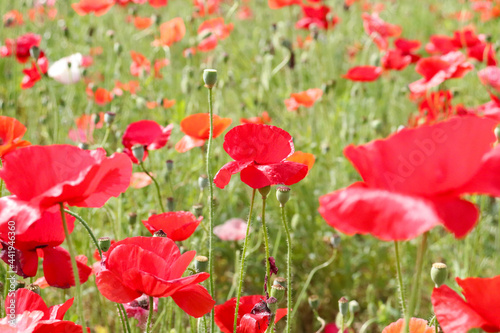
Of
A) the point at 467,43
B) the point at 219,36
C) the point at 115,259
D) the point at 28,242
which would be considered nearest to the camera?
the point at 115,259

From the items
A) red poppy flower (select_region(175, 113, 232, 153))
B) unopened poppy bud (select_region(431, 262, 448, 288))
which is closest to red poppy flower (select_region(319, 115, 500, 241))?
unopened poppy bud (select_region(431, 262, 448, 288))

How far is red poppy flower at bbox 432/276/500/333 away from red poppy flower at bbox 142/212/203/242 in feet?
1.66

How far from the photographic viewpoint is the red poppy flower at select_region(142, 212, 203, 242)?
1107 millimetres

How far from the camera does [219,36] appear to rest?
10.3ft

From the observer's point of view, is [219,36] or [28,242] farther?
[219,36]

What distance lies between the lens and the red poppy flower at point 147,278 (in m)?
0.83

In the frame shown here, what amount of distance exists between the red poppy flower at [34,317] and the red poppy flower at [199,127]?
0.73m

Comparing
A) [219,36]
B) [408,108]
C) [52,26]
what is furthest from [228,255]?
[52,26]

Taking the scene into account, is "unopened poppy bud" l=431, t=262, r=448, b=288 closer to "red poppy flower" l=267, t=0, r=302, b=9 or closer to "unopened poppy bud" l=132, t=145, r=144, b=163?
"unopened poppy bud" l=132, t=145, r=144, b=163

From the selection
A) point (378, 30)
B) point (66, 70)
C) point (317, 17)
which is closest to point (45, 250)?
point (66, 70)

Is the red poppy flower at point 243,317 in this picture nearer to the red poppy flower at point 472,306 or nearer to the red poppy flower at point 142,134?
the red poppy flower at point 472,306

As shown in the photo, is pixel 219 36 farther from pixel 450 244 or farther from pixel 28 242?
pixel 28 242

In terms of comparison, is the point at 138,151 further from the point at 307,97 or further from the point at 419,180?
the point at 307,97

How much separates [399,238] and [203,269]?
550 millimetres
